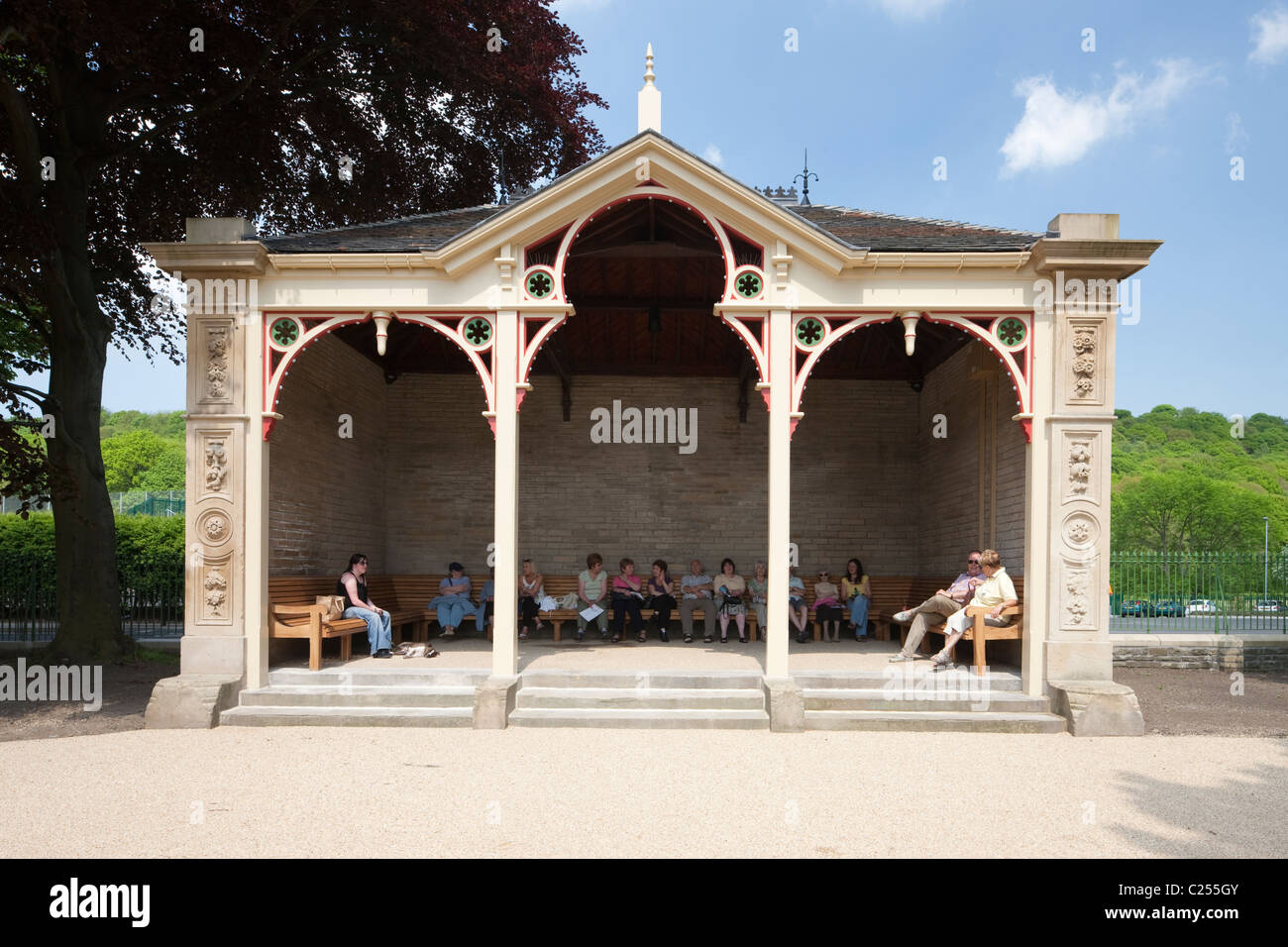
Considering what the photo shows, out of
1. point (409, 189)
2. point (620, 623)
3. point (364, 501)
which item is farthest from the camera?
point (409, 189)

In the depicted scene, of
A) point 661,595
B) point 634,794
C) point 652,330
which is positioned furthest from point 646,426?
point 634,794

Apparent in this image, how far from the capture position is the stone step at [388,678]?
8594 mm

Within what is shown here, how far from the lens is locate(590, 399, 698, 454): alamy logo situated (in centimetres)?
1351

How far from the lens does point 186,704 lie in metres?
7.94

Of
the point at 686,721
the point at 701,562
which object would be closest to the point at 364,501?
the point at 701,562

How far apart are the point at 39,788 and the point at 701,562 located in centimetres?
894

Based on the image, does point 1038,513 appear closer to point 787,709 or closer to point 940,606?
point 940,606

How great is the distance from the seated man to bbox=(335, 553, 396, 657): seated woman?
5.54 metres

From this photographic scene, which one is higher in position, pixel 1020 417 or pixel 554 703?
pixel 1020 417

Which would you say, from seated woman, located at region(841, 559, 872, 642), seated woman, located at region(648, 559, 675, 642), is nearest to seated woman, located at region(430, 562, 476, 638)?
seated woman, located at region(648, 559, 675, 642)

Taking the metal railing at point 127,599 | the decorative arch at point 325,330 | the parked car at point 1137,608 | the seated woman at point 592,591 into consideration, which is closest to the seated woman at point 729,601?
the seated woman at point 592,591

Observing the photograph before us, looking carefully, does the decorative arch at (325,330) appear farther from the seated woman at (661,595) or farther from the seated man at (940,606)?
the seated man at (940,606)

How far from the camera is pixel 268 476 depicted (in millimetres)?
8844

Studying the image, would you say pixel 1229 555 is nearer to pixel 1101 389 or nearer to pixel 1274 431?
pixel 1101 389
